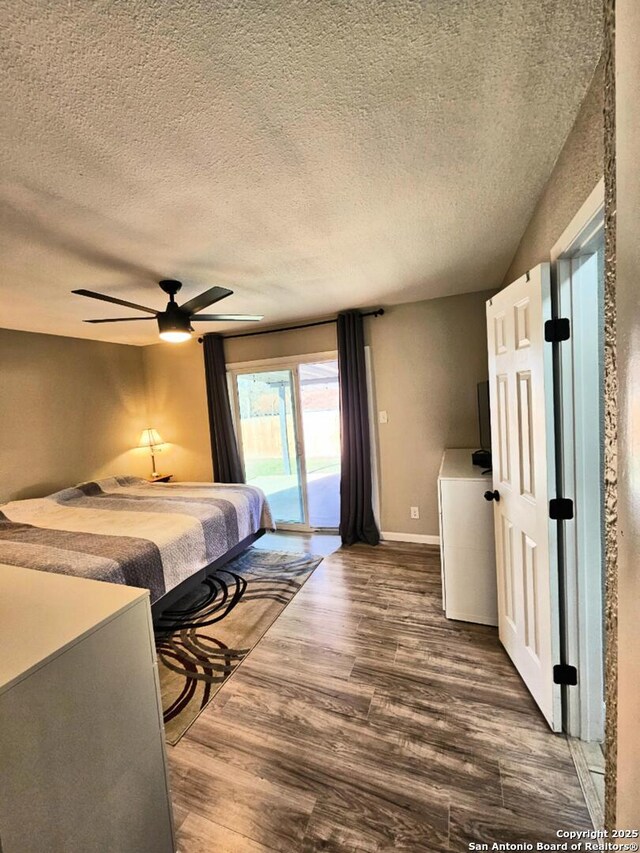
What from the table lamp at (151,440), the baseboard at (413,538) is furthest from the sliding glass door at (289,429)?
the table lamp at (151,440)

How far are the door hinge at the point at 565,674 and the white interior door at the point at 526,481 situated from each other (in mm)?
20

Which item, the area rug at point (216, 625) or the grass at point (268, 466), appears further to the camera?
the grass at point (268, 466)

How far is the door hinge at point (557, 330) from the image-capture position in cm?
135

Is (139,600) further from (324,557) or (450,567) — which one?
(324,557)

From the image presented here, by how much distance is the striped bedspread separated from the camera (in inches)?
81.0

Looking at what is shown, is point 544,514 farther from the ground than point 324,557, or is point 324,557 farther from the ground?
point 544,514

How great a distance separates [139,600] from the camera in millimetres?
1113

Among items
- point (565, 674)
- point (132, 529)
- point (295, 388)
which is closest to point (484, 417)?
point (565, 674)

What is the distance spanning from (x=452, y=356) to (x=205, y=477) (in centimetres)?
343

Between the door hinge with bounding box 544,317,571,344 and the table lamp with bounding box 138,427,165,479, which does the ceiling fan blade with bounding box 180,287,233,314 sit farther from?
the table lamp with bounding box 138,427,165,479

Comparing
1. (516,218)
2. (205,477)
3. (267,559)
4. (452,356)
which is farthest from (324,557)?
(516,218)

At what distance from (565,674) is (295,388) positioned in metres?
3.27

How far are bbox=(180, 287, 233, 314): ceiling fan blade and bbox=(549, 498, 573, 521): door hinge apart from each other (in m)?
1.98

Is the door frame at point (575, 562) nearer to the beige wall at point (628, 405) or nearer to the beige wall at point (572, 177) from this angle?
the beige wall at point (572, 177)
